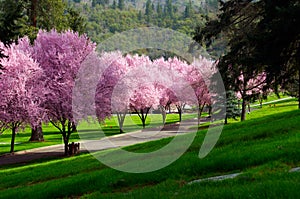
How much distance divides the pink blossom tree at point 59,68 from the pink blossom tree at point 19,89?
0.90 m

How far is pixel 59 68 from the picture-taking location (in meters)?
25.9

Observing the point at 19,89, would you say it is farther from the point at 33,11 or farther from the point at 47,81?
the point at 33,11

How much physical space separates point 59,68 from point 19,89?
3.17 meters

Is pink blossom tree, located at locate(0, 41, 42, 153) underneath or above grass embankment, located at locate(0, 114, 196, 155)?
above

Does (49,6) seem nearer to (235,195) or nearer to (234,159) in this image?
(234,159)

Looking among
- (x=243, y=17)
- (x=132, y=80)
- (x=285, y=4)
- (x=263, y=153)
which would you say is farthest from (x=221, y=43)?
(x=132, y=80)

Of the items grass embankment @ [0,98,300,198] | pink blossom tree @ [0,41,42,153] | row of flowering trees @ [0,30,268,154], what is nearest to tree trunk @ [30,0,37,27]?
row of flowering trees @ [0,30,268,154]

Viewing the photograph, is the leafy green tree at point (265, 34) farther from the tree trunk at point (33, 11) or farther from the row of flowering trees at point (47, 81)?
the tree trunk at point (33, 11)

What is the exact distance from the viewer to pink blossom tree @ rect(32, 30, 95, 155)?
84.1 ft

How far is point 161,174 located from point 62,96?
17.0 meters

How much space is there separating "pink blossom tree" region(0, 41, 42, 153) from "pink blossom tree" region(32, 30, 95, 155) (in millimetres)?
897

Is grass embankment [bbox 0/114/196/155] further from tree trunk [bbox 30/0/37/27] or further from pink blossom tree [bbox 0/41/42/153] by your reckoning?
tree trunk [bbox 30/0/37/27]

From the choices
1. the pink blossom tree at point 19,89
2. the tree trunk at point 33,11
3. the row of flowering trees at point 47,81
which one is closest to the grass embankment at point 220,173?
the row of flowering trees at point 47,81

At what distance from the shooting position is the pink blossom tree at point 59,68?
2562 cm
